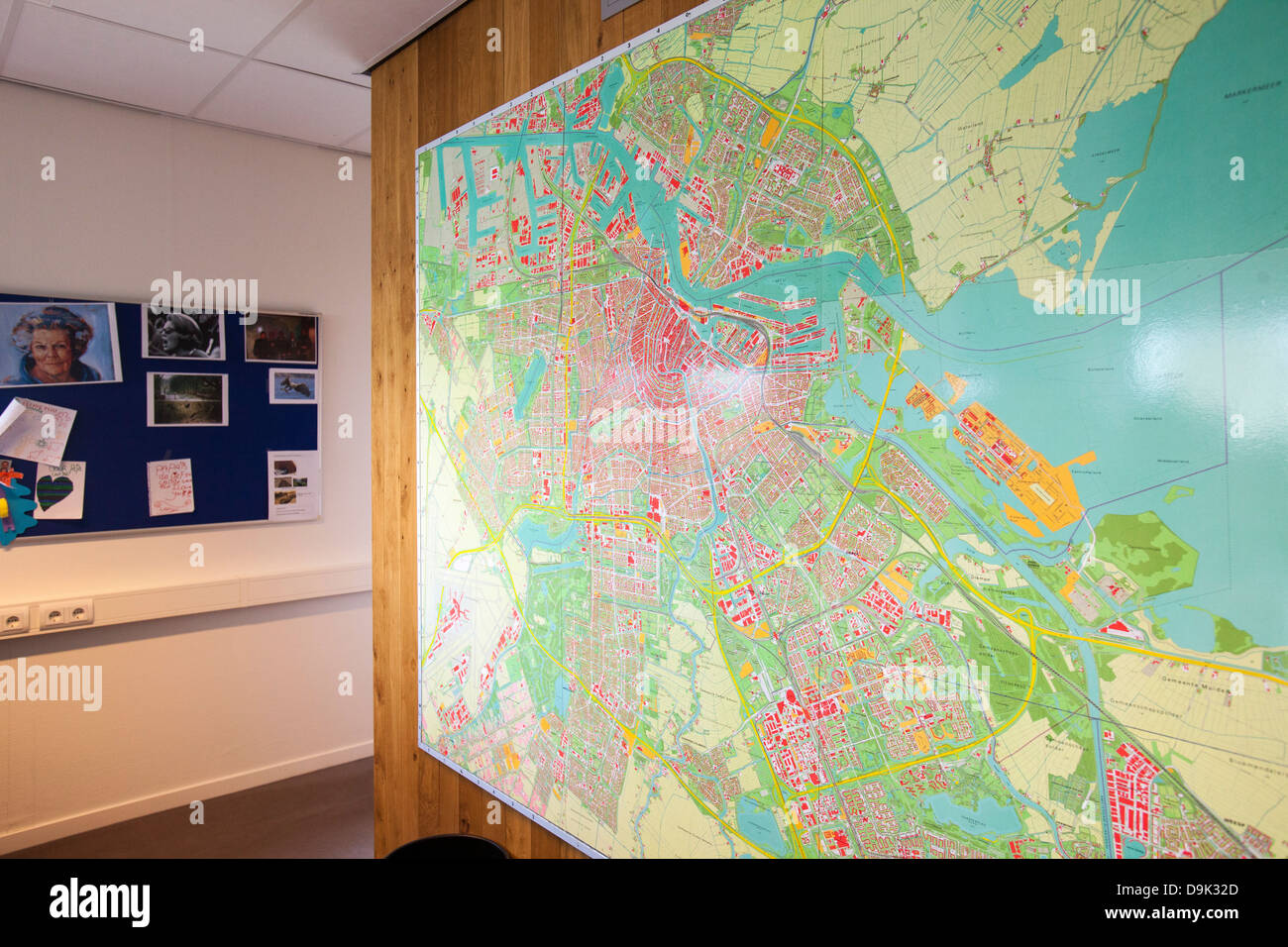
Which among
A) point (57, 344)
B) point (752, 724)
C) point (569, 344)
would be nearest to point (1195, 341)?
point (752, 724)

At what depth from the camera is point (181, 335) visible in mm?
3256

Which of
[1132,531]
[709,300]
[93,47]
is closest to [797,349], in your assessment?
[709,300]

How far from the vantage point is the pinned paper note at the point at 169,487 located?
321 cm

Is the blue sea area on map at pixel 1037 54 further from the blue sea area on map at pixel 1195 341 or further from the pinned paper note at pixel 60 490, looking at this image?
the pinned paper note at pixel 60 490

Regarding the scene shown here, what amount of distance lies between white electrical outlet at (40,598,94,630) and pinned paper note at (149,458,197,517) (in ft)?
1.46

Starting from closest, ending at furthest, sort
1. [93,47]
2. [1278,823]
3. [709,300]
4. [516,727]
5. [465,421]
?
[1278,823] < [709,300] < [516,727] < [465,421] < [93,47]

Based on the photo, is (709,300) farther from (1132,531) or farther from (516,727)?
(516,727)

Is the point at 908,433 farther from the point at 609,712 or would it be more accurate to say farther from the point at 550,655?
the point at 550,655

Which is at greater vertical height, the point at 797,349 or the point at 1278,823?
the point at 797,349

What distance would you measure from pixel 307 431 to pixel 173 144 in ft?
4.54

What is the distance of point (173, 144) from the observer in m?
3.23

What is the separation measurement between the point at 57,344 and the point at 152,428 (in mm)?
463

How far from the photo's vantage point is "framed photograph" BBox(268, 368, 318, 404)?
11.6 ft

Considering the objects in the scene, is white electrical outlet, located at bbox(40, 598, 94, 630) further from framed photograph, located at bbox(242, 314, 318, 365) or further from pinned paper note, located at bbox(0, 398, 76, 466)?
framed photograph, located at bbox(242, 314, 318, 365)
